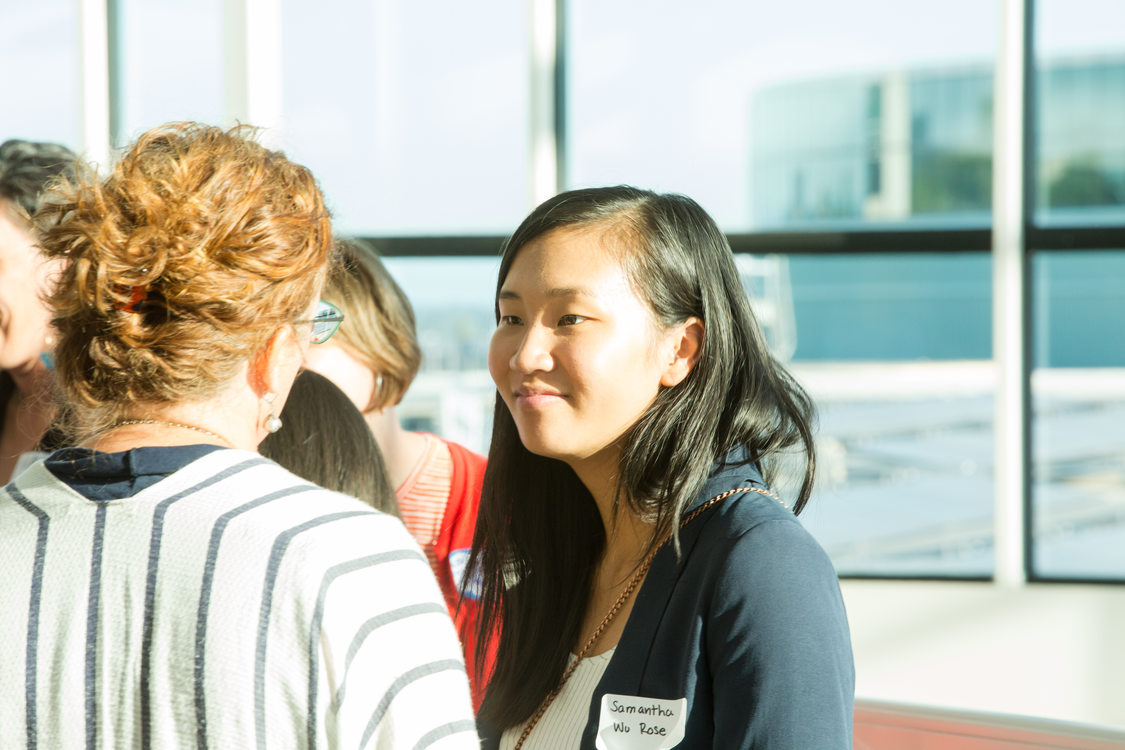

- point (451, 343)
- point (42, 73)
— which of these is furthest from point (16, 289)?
point (42, 73)

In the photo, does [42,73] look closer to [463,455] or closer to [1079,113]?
[463,455]

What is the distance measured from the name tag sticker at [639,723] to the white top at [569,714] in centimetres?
9

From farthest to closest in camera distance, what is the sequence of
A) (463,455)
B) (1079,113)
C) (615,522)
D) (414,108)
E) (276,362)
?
(414,108)
(1079,113)
(463,455)
(615,522)
(276,362)

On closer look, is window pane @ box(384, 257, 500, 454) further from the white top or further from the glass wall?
the white top

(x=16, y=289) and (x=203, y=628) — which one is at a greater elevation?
(x=16, y=289)

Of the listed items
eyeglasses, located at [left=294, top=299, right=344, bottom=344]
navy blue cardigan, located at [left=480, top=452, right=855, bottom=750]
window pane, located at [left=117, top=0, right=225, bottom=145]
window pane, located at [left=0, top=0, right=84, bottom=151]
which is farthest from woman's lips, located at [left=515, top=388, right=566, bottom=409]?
window pane, located at [left=0, top=0, right=84, bottom=151]

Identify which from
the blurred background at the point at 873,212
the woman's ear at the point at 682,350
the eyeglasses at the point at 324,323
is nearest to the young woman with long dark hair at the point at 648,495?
the woman's ear at the point at 682,350

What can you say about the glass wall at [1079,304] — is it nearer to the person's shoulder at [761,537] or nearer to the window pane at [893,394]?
the window pane at [893,394]

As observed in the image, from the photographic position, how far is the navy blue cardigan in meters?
0.99

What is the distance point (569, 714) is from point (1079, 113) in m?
3.30

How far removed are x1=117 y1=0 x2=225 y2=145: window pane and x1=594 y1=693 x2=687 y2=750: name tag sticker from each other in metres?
3.81

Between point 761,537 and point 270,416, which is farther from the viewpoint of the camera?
point 761,537

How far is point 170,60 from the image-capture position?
448cm

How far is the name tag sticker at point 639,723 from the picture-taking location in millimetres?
1054
